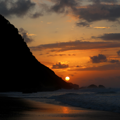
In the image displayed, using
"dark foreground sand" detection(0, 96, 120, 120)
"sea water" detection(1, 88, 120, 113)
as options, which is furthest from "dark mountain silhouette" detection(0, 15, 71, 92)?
"dark foreground sand" detection(0, 96, 120, 120)

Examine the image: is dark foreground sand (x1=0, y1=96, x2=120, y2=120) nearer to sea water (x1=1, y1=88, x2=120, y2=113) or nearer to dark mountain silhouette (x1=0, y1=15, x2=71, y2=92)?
sea water (x1=1, y1=88, x2=120, y2=113)

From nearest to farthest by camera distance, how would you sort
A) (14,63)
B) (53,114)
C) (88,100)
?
1. (53,114)
2. (88,100)
3. (14,63)

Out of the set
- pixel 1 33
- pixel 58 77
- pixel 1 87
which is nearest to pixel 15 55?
pixel 1 33

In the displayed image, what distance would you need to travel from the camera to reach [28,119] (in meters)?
11.4

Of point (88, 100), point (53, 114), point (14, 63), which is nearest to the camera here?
point (53, 114)

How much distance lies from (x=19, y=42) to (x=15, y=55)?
7626 mm

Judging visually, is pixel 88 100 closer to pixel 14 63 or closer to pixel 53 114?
pixel 53 114

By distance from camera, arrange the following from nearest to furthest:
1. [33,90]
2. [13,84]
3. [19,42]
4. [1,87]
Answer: [33,90], [1,87], [13,84], [19,42]

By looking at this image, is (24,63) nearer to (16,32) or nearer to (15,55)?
(15,55)


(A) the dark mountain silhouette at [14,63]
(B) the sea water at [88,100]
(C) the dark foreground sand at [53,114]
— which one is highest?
(A) the dark mountain silhouette at [14,63]

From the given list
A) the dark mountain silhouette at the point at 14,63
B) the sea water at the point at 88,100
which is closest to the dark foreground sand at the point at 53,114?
the sea water at the point at 88,100

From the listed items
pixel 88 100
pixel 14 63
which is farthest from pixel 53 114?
pixel 14 63

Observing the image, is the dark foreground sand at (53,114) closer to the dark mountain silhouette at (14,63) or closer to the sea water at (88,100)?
the sea water at (88,100)

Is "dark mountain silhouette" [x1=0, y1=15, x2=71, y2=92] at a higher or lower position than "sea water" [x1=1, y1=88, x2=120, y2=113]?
higher
